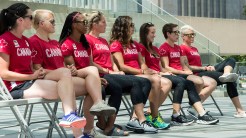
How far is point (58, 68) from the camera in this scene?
5520mm

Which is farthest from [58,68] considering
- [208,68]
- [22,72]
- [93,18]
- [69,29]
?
[208,68]

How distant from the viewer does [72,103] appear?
5227mm

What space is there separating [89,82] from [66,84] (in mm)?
418

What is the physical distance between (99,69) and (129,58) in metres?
0.83

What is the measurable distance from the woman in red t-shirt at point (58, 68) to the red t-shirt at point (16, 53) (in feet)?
0.75

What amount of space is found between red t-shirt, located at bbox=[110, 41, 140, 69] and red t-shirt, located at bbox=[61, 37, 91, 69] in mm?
859

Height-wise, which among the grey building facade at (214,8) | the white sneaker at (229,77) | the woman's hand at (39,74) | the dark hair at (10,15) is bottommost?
the grey building facade at (214,8)

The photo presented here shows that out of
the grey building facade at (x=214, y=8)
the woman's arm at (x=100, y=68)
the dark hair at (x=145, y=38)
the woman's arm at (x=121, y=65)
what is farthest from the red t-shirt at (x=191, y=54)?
the grey building facade at (x=214, y=8)

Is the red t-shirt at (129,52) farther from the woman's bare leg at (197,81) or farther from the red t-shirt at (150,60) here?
the woman's bare leg at (197,81)

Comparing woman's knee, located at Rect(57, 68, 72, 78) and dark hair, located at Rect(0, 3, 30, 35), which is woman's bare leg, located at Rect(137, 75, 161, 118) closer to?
woman's knee, located at Rect(57, 68, 72, 78)

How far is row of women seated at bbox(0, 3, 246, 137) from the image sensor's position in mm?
5312

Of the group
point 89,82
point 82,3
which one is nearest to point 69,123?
A: point 89,82

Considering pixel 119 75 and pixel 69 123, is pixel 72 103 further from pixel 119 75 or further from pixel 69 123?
pixel 119 75

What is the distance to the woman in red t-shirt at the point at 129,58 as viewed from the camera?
716 cm
